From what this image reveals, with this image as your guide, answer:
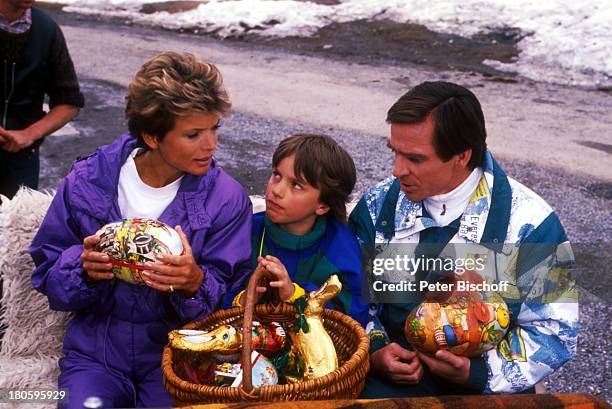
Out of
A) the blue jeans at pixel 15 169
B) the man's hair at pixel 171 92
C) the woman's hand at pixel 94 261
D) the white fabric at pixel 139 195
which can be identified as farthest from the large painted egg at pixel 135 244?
the blue jeans at pixel 15 169

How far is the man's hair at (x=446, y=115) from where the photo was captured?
9.52ft

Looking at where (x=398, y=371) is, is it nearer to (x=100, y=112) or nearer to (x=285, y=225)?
(x=285, y=225)

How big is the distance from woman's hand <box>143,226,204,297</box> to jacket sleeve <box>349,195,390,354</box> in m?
0.75

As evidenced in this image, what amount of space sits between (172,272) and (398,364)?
2.84 feet

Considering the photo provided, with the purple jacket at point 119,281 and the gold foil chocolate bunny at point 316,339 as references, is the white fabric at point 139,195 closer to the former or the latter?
the purple jacket at point 119,281

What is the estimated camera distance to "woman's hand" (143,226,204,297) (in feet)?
8.59

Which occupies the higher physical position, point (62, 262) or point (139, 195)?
point (139, 195)

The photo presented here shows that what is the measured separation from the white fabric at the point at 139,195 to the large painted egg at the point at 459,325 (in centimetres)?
102

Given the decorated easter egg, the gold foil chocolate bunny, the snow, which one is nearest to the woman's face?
the gold foil chocolate bunny

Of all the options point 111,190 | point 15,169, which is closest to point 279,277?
point 111,190

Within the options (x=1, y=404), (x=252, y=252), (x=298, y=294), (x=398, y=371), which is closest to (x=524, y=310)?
(x=398, y=371)

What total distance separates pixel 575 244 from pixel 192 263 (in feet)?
12.5

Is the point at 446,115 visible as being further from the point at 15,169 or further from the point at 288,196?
the point at 15,169

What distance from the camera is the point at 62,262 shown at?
282 centimetres
